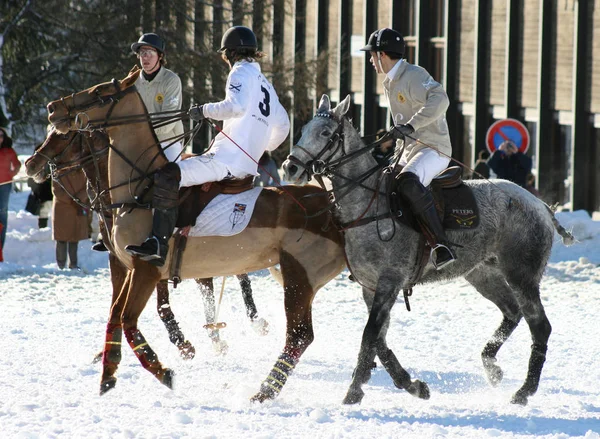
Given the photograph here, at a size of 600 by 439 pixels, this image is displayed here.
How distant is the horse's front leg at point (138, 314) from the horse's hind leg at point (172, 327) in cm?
140

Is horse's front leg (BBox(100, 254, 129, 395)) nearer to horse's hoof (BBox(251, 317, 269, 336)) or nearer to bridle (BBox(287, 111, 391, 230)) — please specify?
bridle (BBox(287, 111, 391, 230))

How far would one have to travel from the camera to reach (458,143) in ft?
82.6

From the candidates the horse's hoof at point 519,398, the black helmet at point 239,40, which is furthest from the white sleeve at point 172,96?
the horse's hoof at point 519,398

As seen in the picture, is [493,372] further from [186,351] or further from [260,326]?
[186,351]

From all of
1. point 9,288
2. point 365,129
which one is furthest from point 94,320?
point 365,129

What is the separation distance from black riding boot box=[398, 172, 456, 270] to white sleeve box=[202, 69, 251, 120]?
1.30 m

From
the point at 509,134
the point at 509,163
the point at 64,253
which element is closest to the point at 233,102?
the point at 64,253

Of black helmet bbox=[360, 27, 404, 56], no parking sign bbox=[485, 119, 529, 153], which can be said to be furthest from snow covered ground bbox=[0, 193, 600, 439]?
no parking sign bbox=[485, 119, 529, 153]

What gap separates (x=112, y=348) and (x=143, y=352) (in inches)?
11.3

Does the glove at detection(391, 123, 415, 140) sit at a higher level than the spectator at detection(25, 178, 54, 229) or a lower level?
higher

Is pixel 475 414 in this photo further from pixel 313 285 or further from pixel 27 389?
pixel 27 389

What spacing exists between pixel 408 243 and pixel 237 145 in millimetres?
1496

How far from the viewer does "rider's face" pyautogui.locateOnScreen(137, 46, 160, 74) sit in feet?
32.1

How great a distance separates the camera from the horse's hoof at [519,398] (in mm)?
8422
